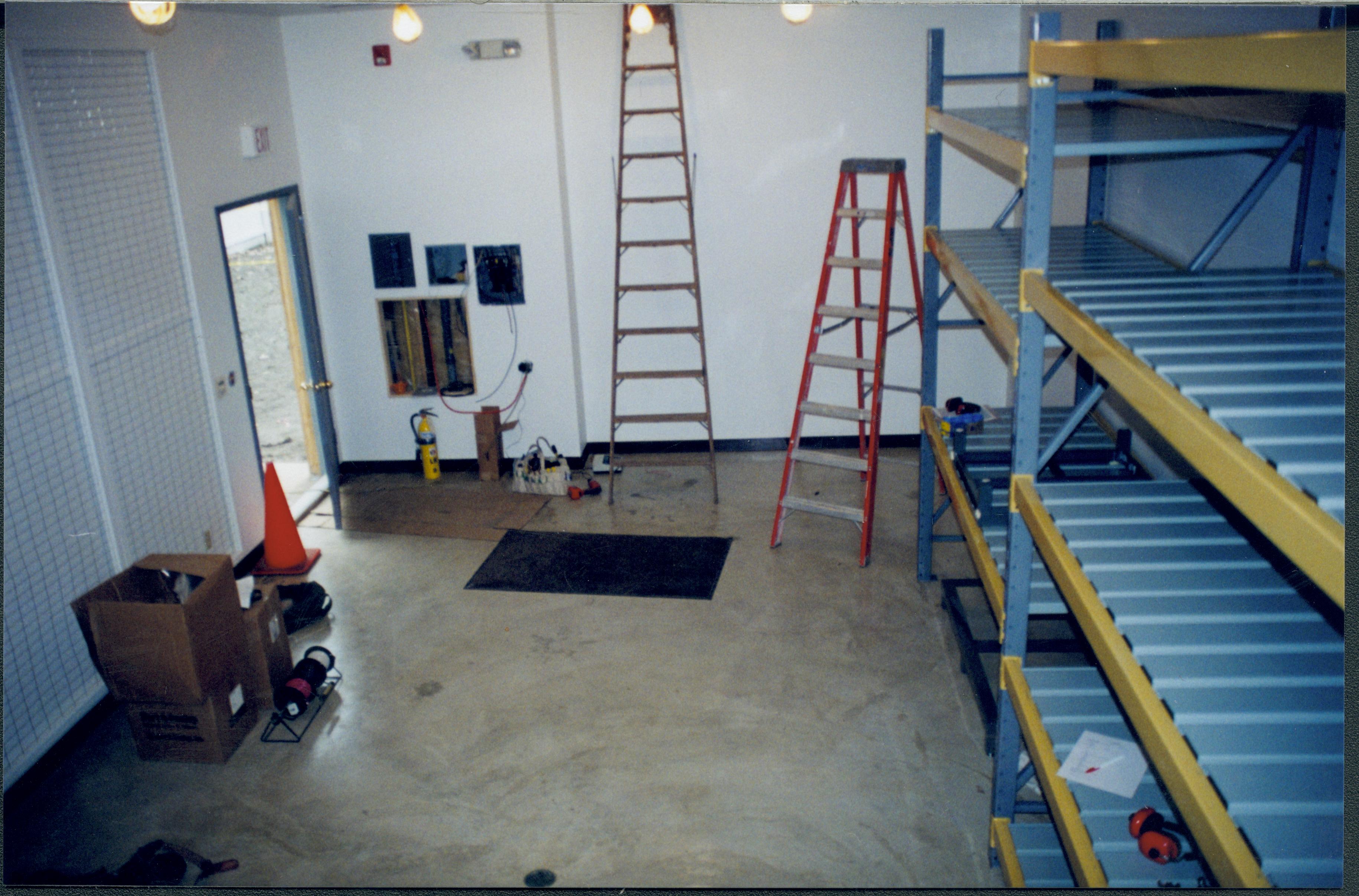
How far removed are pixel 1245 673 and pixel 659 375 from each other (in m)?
5.08

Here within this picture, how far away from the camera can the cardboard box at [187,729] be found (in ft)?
13.5

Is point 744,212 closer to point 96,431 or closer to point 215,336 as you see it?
point 215,336

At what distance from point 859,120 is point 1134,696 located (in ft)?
18.5

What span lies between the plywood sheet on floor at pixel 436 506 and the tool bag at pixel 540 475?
0.21 feet

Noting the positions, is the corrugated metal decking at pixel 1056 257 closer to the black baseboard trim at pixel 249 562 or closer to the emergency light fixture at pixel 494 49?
the emergency light fixture at pixel 494 49

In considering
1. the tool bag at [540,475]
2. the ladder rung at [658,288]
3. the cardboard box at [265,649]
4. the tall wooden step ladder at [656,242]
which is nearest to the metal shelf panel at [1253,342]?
the cardboard box at [265,649]

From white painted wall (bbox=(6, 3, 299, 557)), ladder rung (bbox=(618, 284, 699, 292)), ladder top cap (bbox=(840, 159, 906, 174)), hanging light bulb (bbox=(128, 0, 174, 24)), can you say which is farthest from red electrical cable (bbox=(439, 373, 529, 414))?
hanging light bulb (bbox=(128, 0, 174, 24))

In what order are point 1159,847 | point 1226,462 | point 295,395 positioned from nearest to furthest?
point 1226,462 → point 1159,847 → point 295,395

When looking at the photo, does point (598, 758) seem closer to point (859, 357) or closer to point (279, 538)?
point (279, 538)

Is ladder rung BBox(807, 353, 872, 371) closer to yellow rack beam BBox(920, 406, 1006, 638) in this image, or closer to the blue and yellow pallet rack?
yellow rack beam BBox(920, 406, 1006, 638)

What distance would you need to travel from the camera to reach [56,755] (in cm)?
421

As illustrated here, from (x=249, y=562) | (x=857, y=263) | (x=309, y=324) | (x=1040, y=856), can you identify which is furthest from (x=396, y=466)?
(x=1040, y=856)

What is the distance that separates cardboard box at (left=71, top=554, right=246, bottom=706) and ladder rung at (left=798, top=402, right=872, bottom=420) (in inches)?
132

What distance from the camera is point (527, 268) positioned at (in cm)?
711
